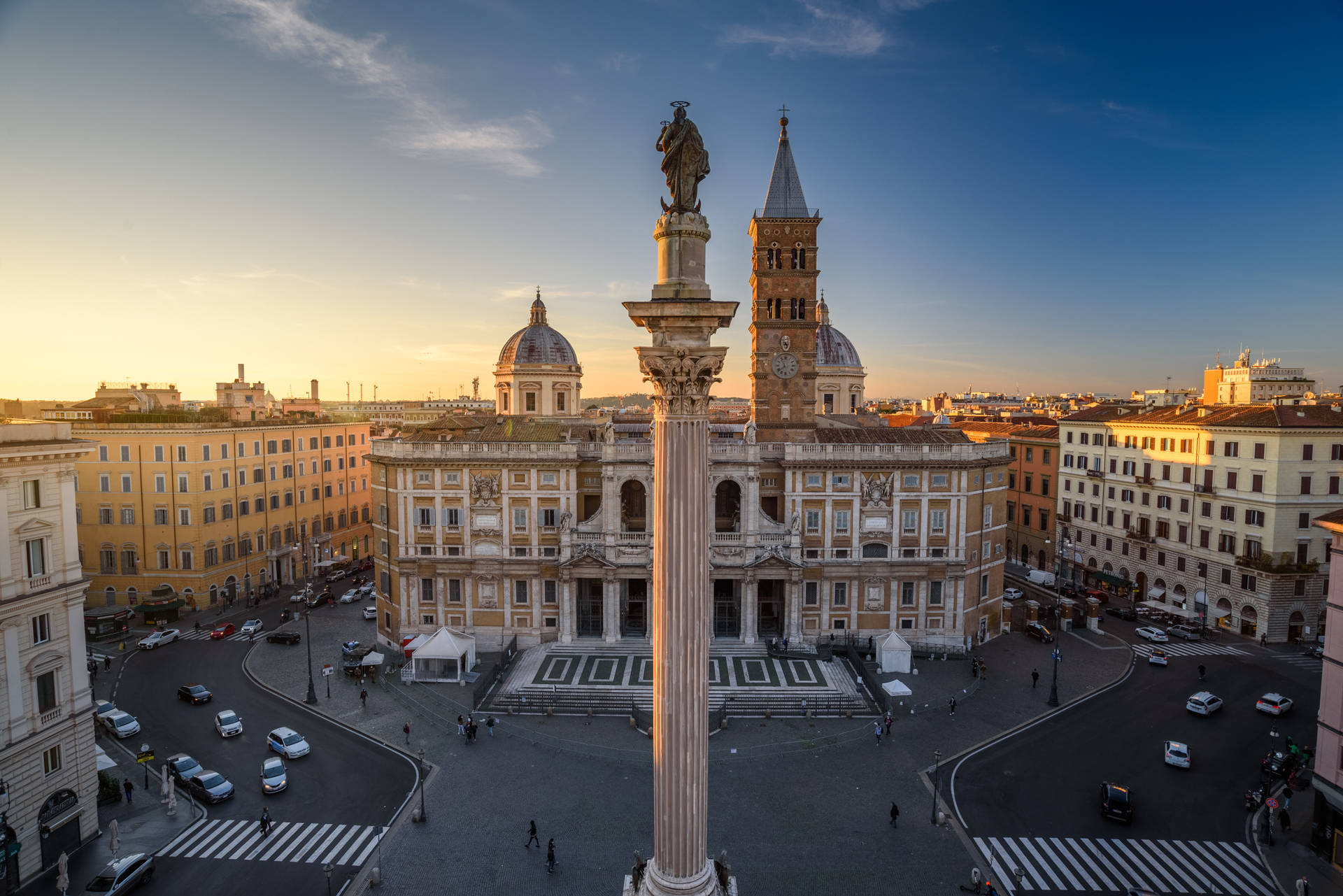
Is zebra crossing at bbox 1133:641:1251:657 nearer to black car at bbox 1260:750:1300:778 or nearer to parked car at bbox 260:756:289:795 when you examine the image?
black car at bbox 1260:750:1300:778

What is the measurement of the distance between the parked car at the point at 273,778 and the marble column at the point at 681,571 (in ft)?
75.8

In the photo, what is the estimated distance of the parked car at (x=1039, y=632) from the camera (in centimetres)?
5006

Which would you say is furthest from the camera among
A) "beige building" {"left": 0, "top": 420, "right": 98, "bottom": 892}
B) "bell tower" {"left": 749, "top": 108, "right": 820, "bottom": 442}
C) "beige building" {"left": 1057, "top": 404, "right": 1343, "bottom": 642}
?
"bell tower" {"left": 749, "top": 108, "right": 820, "bottom": 442}

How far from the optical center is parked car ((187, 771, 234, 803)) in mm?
29531

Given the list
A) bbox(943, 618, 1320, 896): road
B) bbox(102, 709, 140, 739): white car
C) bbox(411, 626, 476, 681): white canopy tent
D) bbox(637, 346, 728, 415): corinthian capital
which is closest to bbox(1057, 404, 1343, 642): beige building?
bbox(943, 618, 1320, 896): road

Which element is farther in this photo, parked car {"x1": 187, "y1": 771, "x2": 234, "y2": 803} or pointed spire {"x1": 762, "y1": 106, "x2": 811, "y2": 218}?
pointed spire {"x1": 762, "y1": 106, "x2": 811, "y2": 218}

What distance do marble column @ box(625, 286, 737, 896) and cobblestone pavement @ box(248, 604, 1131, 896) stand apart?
11286 millimetres

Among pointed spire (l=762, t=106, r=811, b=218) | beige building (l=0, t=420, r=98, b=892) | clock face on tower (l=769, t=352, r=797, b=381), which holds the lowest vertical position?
beige building (l=0, t=420, r=98, b=892)

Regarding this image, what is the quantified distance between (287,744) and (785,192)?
48.0 metres

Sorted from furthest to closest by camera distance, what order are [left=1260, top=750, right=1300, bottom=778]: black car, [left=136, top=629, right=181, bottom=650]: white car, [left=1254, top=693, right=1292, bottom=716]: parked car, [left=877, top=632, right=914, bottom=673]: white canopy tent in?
1. [left=136, top=629, right=181, bottom=650]: white car
2. [left=877, top=632, right=914, bottom=673]: white canopy tent
3. [left=1254, top=693, right=1292, bottom=716]: parked car
4. [left=1260, top=750, right=1300, bottom=778]: black car

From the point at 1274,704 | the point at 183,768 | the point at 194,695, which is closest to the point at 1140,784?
the point at 1274,704

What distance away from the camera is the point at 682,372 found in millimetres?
14234

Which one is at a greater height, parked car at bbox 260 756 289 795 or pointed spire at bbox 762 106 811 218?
pointed spire at bbox 762 106 811 218

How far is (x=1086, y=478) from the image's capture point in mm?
65125
